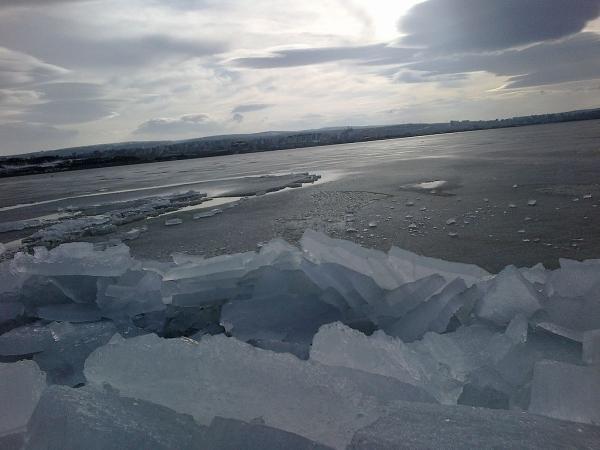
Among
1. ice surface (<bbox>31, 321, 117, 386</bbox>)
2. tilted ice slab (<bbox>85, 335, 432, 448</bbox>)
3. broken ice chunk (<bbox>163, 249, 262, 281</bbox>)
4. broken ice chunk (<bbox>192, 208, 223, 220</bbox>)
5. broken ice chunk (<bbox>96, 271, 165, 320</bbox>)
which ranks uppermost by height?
broken ice chunk (<bbox>163, 249, 262, 281</bbox>)

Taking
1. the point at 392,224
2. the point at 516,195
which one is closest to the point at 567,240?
the point at 392,224

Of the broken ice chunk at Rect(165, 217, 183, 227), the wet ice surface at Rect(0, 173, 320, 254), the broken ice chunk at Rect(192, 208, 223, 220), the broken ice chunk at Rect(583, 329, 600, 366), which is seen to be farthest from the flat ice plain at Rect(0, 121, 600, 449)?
the broken ice chunk at Rect(192, 208, 223, 220)

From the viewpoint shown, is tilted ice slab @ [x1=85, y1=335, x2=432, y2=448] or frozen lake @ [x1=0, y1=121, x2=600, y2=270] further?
frozen lake @ [x1=0, y1=121, x2=600, y2=270]

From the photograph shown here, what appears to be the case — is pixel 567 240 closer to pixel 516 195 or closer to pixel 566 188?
pixel 516 195

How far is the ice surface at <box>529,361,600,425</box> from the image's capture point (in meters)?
1.21

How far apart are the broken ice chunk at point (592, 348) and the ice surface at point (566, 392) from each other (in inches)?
2.9

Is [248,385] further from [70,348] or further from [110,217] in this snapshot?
[110,217]

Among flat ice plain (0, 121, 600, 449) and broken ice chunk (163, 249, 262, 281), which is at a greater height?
broken ice chunk (163, 249, 262, 281)

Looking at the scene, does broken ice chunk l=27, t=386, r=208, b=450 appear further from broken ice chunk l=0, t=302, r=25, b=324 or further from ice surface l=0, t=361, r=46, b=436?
broken ice chunk l=0, t=302, r=25, b=324

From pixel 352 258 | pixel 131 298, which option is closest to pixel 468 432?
pixel 352 258

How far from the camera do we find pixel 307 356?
6.13 ft

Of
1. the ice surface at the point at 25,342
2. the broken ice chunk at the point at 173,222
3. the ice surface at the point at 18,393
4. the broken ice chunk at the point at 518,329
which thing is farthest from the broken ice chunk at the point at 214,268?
the broken ice chunk at the point at 173,222

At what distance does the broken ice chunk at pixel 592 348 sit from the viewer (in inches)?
54.1

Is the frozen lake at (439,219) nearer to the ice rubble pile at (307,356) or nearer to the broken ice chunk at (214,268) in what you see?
the ice rubble pile at (307,356)
